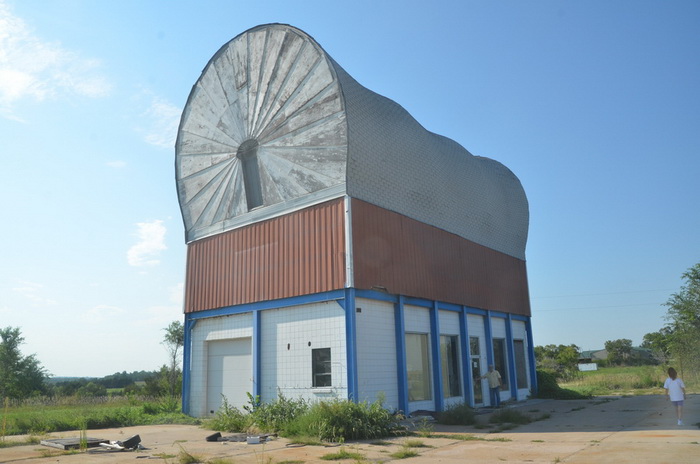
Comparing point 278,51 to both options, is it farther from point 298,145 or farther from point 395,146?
point 395,146

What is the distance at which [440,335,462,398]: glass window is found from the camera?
19781 mm

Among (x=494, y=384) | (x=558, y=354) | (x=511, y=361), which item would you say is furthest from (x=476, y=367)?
(x=558, y=354)

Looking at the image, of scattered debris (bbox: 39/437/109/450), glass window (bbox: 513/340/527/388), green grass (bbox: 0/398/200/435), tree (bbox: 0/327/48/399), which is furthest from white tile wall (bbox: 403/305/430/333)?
tree (bbox: 0/327/48/399)

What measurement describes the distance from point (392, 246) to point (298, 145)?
15.9 feet

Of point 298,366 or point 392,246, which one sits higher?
point 392,246

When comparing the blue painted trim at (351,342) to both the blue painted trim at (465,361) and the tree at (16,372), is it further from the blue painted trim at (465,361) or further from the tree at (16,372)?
the tree at (16,372)

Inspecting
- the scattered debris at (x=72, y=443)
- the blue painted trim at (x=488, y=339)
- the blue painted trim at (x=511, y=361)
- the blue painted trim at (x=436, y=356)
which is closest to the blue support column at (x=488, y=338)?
the blue painted trim at (x=488, y=339)

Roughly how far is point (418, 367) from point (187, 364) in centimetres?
913

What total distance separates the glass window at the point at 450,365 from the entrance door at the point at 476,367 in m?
1.18

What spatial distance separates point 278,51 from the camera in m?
19.2

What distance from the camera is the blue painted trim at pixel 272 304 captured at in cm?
1611

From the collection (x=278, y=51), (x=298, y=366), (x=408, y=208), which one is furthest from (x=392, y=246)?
(x=278, y=51)

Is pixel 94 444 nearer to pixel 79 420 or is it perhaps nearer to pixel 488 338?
pixel 79 420

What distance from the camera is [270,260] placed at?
59.9 feet
